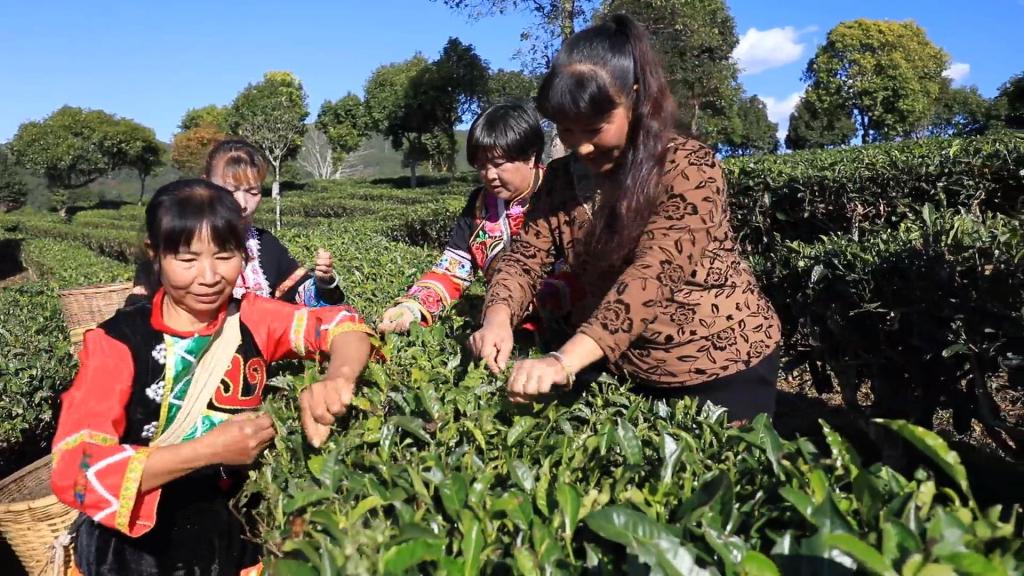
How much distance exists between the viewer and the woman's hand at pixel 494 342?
2.10m

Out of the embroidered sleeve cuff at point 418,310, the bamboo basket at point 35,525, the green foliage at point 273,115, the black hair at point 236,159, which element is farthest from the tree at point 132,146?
the embroidered sleeve cuff at point 418,310

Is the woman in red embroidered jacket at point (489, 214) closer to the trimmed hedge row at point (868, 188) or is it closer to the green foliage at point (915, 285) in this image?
the green foliage at point (915, 285)

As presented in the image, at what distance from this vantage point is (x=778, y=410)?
596cm

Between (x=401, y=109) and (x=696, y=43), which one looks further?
(x=401, y=109)

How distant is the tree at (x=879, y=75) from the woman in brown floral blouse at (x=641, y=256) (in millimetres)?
55509

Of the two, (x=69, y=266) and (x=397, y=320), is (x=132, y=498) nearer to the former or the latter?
(x=397, y=320)

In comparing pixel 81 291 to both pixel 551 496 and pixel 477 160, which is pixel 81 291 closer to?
pixel 477 160

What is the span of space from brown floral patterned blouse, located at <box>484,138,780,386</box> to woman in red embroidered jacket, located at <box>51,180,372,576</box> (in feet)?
2.00

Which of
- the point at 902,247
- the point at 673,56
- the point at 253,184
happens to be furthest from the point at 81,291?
the point at 673,56

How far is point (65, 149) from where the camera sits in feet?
148

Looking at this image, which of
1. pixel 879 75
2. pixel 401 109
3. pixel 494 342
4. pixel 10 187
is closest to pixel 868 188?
pixel 494 342

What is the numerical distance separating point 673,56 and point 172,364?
25.0m

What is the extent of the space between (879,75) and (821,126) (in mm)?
4805

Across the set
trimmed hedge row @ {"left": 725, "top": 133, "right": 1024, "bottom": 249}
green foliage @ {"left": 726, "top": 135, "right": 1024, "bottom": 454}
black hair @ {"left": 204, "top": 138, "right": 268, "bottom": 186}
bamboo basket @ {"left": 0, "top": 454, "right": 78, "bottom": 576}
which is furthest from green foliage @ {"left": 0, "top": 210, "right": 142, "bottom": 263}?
green foliage @ {"left": 726, "top": 135, "right": 1024, "bottom": 454}
